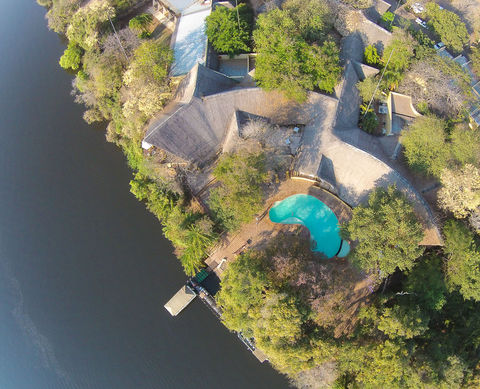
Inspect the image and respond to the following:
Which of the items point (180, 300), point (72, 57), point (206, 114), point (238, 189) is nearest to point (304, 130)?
point (206, 114)

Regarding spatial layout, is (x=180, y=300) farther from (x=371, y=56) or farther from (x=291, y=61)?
(x=371, y=56)

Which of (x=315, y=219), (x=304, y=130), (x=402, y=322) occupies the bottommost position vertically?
(x=402, y=322)

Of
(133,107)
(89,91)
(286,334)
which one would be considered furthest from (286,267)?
(89,91)

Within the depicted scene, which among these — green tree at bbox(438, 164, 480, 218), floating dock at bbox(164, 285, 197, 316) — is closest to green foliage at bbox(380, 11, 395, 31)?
green tree at bbox(438, 164, 480, 218)

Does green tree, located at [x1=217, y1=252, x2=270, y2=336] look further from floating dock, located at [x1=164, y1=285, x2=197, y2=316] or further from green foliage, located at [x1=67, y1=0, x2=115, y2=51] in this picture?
green foliage, located at [x1=67, y1=0, x2=115, y2=51]

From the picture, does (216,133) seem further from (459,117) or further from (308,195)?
(459,117)

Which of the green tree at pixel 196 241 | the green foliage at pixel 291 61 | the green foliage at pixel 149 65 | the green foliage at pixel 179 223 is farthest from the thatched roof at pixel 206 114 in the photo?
the green tree at pixel 196 241
